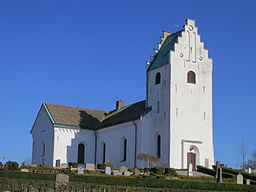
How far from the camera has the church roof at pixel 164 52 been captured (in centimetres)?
4810

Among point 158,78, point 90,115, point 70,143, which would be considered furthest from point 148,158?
point 90,115

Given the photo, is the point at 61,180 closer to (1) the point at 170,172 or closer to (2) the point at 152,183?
(2) the point at 152,183

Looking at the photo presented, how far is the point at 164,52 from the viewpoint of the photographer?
161 feet

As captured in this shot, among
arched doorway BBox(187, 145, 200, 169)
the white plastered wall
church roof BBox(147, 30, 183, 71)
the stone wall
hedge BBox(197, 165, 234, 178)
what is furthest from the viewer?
church roof BBox(147, 30, 183, 71)

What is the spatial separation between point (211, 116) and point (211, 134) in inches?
70.8

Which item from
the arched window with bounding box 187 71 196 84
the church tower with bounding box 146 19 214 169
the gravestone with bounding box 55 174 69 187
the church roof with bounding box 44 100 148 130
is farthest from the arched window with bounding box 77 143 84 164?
the gravestone with bounding box 55 174 69 187

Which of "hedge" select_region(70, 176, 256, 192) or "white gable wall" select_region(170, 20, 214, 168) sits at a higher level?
"white gable wall" select_region(170, 20, 214, 168)

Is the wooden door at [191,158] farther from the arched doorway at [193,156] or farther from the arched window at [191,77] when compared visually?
the arched window at [191,77]

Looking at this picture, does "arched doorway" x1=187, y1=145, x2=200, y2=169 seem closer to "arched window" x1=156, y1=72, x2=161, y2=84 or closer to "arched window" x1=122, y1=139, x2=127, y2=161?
"arched window" x1=122, y1=139, x2=127, y2=161

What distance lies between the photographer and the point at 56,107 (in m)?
57.2

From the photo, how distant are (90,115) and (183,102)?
15.9m

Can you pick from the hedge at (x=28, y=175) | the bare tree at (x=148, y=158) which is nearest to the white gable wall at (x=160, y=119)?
the bare tree at (x=148, y=158)

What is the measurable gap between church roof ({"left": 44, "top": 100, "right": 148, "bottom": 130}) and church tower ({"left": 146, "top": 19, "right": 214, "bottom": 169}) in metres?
3.66

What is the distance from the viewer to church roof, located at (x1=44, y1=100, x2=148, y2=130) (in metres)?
51.8
